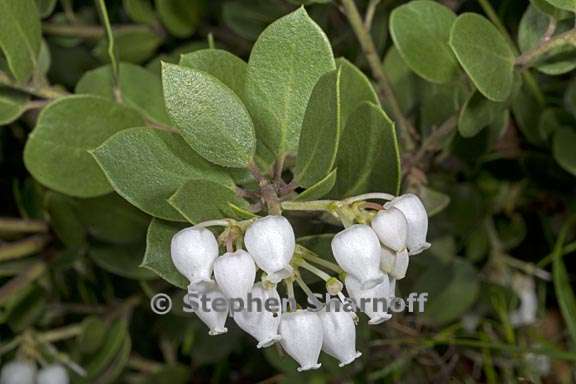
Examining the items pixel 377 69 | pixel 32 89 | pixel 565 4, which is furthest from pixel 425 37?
pixel 32 89

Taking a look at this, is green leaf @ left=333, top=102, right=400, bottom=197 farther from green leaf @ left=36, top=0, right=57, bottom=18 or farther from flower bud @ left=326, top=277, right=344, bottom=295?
green leaf @ left=36, top=0, right=57, bottom=18

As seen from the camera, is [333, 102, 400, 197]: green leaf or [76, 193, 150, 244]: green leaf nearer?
[333, 102, 400, 197]: green leaf

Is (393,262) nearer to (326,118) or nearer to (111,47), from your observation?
(326,118)

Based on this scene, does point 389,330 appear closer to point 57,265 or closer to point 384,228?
point 57,265

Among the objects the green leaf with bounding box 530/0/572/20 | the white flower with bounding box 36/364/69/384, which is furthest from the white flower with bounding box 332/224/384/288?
the white flower with bounding box 36/364/69/384

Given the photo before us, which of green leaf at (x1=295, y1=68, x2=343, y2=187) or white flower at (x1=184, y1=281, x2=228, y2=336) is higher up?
green leaf at (x1=295, y1=68, x2=343, y2=187)

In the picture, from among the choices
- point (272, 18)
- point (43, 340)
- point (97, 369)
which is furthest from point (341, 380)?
point (272, 18)
